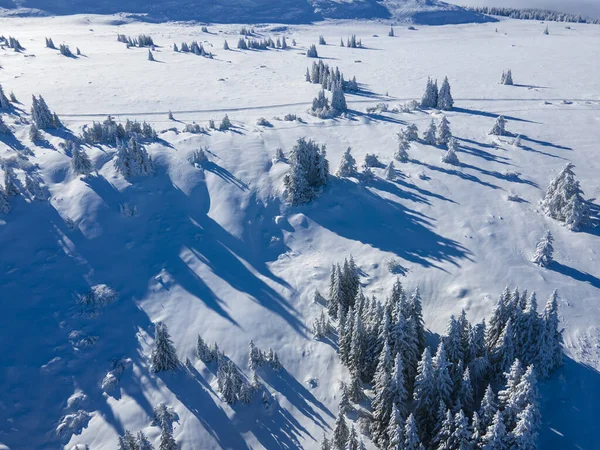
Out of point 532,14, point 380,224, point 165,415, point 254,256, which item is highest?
point 532,14

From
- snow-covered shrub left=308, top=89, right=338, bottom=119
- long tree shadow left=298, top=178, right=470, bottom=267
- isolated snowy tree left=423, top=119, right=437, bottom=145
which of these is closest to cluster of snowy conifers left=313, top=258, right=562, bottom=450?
long tree shadow left=298, top=178, right=470, bottom=267

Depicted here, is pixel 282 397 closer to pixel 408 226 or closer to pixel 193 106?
pixel 408 226

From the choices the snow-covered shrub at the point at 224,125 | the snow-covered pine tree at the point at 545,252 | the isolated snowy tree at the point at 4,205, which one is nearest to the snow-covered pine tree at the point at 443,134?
the snow-covered pine tree at the point at 545,252

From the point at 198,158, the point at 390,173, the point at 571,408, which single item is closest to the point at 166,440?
the point at 571,408

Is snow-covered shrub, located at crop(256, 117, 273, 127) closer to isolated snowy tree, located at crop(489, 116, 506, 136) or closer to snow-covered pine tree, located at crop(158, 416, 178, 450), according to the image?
isolated snowy tree, located at crop(489, 116, 506, 136)

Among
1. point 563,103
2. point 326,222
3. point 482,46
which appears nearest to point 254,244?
point 326,222

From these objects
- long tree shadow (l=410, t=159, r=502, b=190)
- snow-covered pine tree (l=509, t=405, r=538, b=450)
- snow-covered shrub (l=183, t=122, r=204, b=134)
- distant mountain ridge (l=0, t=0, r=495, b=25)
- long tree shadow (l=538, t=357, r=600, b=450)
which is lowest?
long tree shadow (l=538, t=357, r=600, b=450)

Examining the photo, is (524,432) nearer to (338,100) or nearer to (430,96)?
(338,100)
